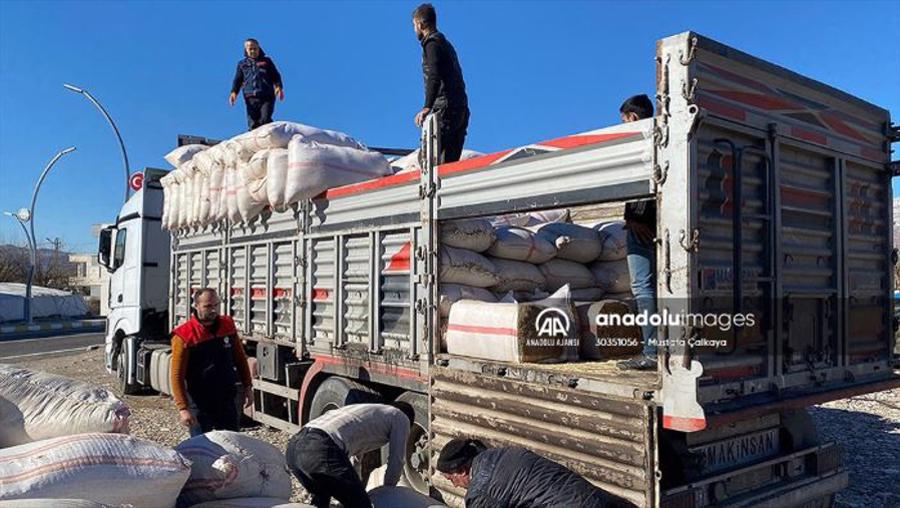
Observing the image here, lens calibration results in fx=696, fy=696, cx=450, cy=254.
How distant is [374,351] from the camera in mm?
5070

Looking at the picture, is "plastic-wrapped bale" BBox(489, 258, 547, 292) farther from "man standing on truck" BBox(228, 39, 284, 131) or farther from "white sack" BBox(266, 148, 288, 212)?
"man standing on truck" BBox(228, 39, 284, 131)

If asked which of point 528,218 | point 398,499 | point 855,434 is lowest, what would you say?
point 855,434

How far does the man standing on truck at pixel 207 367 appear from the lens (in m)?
4.89

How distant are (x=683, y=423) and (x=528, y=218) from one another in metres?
3.13

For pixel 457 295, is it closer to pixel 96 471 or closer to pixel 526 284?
pixel 526 284

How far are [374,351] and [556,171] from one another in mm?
2112

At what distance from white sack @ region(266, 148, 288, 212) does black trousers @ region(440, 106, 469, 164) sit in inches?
59.8

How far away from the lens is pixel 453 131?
5.30m

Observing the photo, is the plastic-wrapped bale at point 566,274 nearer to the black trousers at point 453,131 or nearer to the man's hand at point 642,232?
the black trousers at point 453,131

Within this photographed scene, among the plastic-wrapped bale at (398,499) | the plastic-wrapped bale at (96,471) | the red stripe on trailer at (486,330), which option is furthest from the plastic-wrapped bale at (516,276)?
the plastic-wrapped bale at (96,471)

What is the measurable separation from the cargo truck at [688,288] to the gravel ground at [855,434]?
3.02 feet

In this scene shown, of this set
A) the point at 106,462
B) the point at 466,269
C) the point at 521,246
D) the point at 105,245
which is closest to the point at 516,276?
the point at 521,246

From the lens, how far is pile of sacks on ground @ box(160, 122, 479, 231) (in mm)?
5691

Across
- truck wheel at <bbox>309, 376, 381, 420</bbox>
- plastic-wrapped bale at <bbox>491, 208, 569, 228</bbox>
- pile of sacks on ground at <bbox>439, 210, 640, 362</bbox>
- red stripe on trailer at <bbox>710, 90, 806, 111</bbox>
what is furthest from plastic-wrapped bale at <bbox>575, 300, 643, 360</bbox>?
truck wheel at <bbox>309, 376, 381, 420</bbox>
